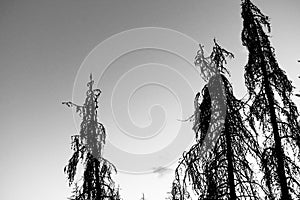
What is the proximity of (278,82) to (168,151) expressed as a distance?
569 cm

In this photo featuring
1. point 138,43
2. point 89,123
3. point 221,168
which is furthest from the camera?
point 138,43

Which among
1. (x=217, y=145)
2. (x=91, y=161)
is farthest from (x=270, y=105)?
(x=91, y=161)

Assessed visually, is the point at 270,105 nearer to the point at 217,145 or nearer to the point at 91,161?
the point at 217,145

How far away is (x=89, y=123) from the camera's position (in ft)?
50.8

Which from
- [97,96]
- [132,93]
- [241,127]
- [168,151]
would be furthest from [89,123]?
[241,127]

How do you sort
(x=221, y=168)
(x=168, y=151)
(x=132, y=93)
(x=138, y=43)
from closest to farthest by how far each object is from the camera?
(x=221, y=168), (x=168, y=151), (x=132, y=93), (x=138, y=43)

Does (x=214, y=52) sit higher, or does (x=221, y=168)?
(x=214, y=52)

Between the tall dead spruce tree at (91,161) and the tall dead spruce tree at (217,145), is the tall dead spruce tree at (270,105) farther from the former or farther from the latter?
the tall dead spruce tree at (91,161)

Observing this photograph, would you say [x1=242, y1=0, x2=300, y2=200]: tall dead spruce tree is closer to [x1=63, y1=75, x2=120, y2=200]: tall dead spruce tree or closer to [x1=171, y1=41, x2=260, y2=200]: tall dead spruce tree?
[x1=171, y1=41, x2=260, y2=200]: tall dead spruce tree

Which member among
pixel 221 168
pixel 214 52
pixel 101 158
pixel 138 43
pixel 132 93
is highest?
pixel 138 43

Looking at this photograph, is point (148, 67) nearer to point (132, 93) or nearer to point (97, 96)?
point (132, 93)

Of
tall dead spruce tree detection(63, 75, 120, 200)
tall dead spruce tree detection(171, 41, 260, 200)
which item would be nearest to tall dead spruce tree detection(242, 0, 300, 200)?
tall dead spruce tree detection(171, 41, 260, 200)

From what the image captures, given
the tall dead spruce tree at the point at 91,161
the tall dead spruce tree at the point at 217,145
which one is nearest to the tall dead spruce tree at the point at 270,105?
the tall dead spruce tree at the point at 217,145

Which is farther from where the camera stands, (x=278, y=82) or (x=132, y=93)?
(x=132, y=93)
